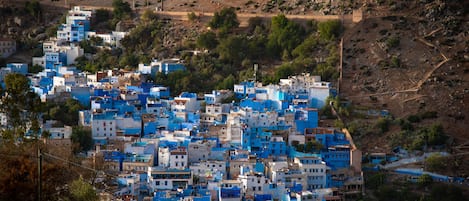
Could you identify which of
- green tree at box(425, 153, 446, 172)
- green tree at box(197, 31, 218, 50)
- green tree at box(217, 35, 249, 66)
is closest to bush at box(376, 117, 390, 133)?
green tree at box(425, 153, 446, 172)

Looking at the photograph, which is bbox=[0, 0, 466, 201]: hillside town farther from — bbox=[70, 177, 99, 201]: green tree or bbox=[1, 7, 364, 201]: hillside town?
bbox=[70, 177, 99, 201]: green tree

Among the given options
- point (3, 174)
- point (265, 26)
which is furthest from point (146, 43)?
point (3, 174)

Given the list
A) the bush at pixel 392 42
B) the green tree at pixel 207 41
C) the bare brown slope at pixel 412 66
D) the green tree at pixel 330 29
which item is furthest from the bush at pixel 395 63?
the green tree at pixel 207 41

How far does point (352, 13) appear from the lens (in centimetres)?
2744

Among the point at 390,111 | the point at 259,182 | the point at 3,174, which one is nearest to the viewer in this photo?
the point at 3,174

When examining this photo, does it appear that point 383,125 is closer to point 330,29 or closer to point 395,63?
point 395,63

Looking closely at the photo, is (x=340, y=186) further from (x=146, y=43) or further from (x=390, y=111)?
(x=146, y=43)

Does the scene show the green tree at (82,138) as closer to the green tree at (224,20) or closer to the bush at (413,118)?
the bush at (413,118)

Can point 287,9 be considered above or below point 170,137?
above

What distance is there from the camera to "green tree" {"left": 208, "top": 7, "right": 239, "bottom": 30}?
2816cm

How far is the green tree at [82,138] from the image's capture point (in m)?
21.9

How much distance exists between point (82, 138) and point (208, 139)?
2140 millimetres

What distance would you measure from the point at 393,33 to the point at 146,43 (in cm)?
554

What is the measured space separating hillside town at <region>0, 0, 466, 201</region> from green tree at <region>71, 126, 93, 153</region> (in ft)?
0.23
